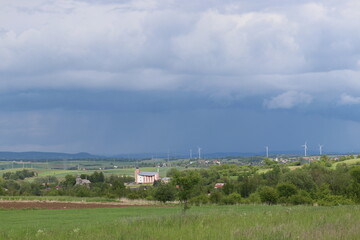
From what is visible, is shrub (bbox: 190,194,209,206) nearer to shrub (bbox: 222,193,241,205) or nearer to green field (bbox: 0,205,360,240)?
shrub (bbox: 222,193,241,205)

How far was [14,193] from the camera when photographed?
299 ft

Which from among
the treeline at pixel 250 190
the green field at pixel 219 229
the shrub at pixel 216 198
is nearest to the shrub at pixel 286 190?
the treeline at pixel 250 190

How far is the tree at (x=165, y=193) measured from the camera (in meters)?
81.5

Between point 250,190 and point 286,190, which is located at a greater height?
point 286,190

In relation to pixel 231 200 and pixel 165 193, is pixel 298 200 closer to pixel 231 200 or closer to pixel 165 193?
pixel 231 200

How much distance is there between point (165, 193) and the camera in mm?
82062

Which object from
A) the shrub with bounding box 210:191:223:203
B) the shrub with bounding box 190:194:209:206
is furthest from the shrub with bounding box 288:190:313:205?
the shrub with bounding box 190:194:209:206

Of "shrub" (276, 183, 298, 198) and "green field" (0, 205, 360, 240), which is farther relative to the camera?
"shrub" (276, 183, 298, 198)

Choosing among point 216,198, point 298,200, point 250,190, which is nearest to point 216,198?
point 216,198

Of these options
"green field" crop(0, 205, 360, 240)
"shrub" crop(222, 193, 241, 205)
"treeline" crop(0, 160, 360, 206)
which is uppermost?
"green field" crop(0, 205, 360, 240)

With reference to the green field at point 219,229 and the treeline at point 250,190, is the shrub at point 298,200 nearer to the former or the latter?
the treeline at point 250,190

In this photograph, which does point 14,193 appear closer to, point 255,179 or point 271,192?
point 271,192

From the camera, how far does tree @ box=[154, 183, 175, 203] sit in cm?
8150

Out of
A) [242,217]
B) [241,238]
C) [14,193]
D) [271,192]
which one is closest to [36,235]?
[241,238]
